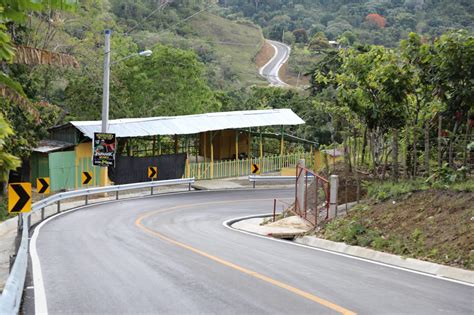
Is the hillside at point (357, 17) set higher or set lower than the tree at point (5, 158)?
higher

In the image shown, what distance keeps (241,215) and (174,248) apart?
36.2 feet

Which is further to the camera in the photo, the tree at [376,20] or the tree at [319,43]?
the tree at [376,20]

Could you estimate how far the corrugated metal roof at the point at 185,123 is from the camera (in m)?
35.1

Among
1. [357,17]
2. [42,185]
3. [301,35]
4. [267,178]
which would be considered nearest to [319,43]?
[357,17]

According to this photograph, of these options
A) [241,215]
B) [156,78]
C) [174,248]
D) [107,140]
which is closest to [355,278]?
[174,248]

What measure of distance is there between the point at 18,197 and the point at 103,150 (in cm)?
1690

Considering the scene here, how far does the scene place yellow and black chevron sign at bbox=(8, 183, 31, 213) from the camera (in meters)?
14.4

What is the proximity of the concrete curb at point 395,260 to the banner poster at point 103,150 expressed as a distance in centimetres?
1623

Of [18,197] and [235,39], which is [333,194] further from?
[235,39]

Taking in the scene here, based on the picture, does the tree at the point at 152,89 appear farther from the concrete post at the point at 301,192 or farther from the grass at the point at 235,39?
the grass at the point at 235,39

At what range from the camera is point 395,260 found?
12711mm

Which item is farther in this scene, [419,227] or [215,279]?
[419,227]

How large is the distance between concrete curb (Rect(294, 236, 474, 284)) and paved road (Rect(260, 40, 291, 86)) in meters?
86.7

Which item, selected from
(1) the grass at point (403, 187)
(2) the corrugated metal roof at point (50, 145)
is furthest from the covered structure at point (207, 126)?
(1) the grass at point (403, 187)
